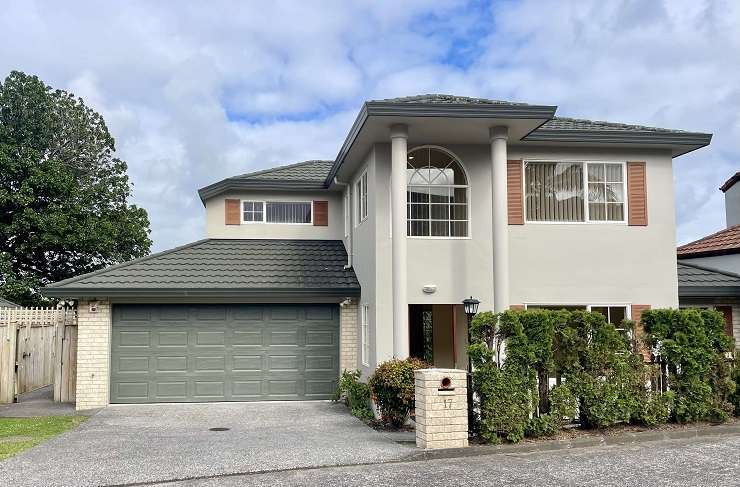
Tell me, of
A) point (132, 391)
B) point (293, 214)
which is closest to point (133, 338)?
point (132, 391)

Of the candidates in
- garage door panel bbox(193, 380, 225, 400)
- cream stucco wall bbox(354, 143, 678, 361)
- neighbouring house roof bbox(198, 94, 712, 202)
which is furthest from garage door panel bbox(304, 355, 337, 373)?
neighbouring house roof bbox(198, 94, 712, 202)

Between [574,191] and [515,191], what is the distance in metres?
1.20

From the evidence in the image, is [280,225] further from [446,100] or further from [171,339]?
[446,100]

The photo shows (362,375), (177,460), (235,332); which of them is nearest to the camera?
(177,460)

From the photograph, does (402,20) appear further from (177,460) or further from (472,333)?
(177,460)

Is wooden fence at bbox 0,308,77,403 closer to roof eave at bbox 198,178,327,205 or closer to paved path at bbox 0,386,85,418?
paved path at bbox 0,386,85,418

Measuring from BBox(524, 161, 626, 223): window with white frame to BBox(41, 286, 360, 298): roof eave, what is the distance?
13.9 feet

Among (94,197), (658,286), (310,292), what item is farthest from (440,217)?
(94,197)

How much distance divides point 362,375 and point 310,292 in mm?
2094

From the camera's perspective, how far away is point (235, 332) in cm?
1589

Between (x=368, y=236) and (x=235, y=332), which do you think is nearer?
(x=368, y=236)

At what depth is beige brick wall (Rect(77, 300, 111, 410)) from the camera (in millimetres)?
15031

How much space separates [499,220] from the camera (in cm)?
1296

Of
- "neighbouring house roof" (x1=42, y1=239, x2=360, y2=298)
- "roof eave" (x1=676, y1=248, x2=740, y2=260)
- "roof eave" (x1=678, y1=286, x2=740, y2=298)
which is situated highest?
"roof eave" (x1=676, y1=248, x2=740, y2=260)
